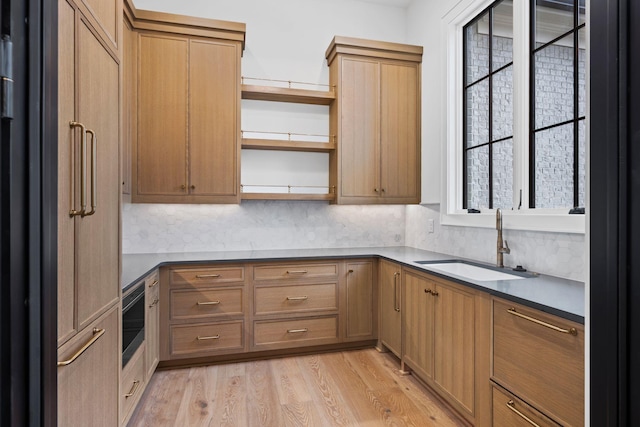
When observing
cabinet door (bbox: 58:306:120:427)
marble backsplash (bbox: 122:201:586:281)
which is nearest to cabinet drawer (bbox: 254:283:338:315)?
marble backsplash (bbox: 122:201:586:281)

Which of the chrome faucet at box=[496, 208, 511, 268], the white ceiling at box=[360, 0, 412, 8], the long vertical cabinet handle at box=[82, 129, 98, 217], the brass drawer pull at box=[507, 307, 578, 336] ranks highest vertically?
the white ceiling at box=[360, 0, 412, 8]

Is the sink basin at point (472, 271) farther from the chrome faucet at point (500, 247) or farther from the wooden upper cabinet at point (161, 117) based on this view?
the wooden upper cabinet at point (161, 117)

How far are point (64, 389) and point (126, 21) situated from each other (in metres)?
2.60

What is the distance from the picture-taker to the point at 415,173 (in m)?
3.50

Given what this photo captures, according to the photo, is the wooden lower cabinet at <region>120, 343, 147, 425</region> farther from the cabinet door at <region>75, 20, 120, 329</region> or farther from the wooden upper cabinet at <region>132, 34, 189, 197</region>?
the wooden upper cabinet at <region>132, 34, 189, 197</region>

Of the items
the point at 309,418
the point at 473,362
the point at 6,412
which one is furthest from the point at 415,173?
the point at 6,412

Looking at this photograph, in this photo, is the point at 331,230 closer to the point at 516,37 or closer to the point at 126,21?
the point at 516,37

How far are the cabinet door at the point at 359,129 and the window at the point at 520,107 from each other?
656mm

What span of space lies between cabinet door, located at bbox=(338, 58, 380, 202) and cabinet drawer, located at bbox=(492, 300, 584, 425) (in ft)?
5.85

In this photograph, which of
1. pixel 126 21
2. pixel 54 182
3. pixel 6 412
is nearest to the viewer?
pixel 6 412

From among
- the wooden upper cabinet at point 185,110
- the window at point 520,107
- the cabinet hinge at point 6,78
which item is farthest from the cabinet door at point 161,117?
the cabinet hinge at point 6,78

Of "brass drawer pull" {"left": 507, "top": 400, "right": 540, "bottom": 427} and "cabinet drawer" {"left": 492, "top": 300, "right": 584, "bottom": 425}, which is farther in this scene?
"brass drawer pull" {"left": 507, "top": 400, "right": 540, "bottom": 427}

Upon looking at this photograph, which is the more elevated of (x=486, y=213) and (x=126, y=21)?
(x=126, y=21)

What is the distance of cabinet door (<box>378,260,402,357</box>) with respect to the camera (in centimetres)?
283
